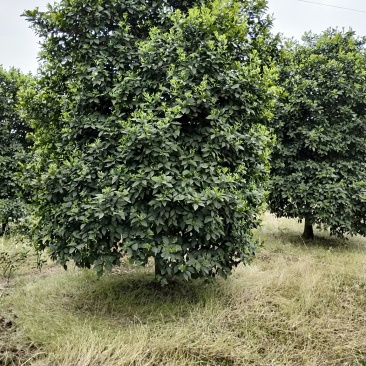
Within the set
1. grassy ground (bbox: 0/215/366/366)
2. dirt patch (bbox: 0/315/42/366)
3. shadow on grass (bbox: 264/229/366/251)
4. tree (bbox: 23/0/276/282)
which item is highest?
tree (bbox: 23/0/276/282)

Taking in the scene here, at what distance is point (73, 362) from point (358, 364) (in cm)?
263

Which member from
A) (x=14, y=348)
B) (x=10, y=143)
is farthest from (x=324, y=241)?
(x=10, y=143)

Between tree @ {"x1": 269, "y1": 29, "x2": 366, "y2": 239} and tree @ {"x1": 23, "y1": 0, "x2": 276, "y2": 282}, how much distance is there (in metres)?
2.67

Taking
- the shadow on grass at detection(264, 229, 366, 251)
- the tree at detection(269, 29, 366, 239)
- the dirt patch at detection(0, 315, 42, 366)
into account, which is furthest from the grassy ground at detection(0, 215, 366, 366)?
the shadow on grass at detection(264, 229, 366, 251)

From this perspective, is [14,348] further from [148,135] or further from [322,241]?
[322,241]

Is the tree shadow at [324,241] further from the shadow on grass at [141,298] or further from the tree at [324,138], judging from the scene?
the shadow on grass at [141,298]

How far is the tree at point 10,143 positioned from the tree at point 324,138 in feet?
17.5

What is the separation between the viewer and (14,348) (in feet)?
10.2

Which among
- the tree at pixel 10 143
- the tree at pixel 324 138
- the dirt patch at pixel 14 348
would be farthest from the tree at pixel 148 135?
the tree at pixel 10 143

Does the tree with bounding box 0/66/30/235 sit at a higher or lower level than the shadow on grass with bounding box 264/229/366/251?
higher

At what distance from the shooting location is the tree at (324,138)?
20.5 ft

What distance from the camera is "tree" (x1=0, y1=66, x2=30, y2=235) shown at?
7.07 metres

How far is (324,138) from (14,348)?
577 cm

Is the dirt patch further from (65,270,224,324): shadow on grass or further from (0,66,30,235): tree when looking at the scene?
(0,66,30,235): tree
